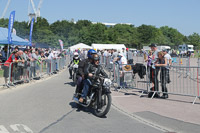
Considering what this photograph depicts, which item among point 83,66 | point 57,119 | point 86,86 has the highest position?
point 83,66

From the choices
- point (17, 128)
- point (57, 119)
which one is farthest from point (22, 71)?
point (17, 128)

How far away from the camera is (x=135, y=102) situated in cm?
915

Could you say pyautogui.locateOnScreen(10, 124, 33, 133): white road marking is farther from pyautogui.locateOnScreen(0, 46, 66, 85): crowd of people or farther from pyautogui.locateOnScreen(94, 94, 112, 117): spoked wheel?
pyautogui.locateOnScreen(0, 46, 66, 85): crowd of people

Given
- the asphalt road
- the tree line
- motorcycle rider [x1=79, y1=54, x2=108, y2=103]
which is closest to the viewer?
the asphalt road

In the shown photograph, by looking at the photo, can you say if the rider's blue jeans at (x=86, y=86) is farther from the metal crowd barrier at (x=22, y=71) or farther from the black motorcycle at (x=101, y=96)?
the metal crowd barrier at (x=22, y=71)

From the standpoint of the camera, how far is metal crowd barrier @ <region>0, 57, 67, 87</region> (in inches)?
485

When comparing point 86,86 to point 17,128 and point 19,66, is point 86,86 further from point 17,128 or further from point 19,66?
point 19,66

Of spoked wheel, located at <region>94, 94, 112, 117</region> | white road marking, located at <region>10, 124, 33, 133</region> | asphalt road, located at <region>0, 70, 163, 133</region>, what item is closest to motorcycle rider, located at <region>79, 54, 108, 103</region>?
spoked wheel, located at <region>94, 94, 112, 117</region>

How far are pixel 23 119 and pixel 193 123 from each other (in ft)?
13.6

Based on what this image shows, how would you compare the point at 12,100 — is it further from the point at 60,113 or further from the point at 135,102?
the point at 135,102

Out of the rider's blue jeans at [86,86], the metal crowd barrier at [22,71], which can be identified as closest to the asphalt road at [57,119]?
the rider's blue jeans at [86,86]

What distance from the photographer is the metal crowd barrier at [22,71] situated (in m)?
12.3

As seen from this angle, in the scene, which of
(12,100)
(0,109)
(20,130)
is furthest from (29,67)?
(20,130)

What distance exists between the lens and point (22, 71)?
540 inches
